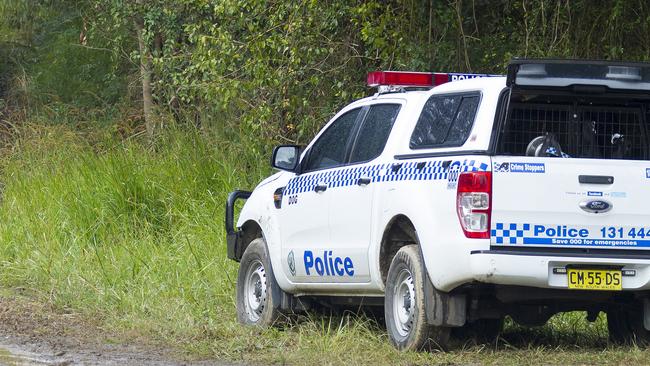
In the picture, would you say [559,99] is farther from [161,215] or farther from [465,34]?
[161,215]

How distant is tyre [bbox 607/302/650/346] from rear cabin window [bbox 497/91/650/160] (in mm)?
1102

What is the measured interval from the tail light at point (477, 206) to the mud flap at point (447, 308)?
0.52 meters

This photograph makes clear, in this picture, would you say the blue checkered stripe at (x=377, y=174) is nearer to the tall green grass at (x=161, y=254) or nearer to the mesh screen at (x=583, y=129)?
the mesh screen at (x=583, y=129)

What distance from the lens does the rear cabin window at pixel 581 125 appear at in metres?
7.62

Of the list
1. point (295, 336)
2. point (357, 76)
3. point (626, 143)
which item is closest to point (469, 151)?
point (626, 143)

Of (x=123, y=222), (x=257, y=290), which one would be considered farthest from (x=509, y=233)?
(x=123, y=222)

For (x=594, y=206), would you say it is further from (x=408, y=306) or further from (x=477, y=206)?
(x=408, y=306)

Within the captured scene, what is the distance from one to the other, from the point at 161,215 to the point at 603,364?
24.5 ft

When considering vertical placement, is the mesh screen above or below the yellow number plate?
above

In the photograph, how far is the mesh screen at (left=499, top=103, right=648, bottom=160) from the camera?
7.62m

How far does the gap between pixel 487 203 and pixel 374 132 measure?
160 cm

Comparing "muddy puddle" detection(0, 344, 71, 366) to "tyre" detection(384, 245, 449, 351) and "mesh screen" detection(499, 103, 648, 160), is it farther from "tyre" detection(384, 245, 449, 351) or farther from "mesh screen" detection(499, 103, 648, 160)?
"mesh screen" detection(499, 103, 648, 160)

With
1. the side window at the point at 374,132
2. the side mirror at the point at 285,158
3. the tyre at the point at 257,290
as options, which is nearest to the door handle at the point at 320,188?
the side window at the point at 374,132

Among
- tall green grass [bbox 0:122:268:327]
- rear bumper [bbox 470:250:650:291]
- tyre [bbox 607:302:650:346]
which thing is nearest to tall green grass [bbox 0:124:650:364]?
tall green grass [bbox 0:122:268:327]
